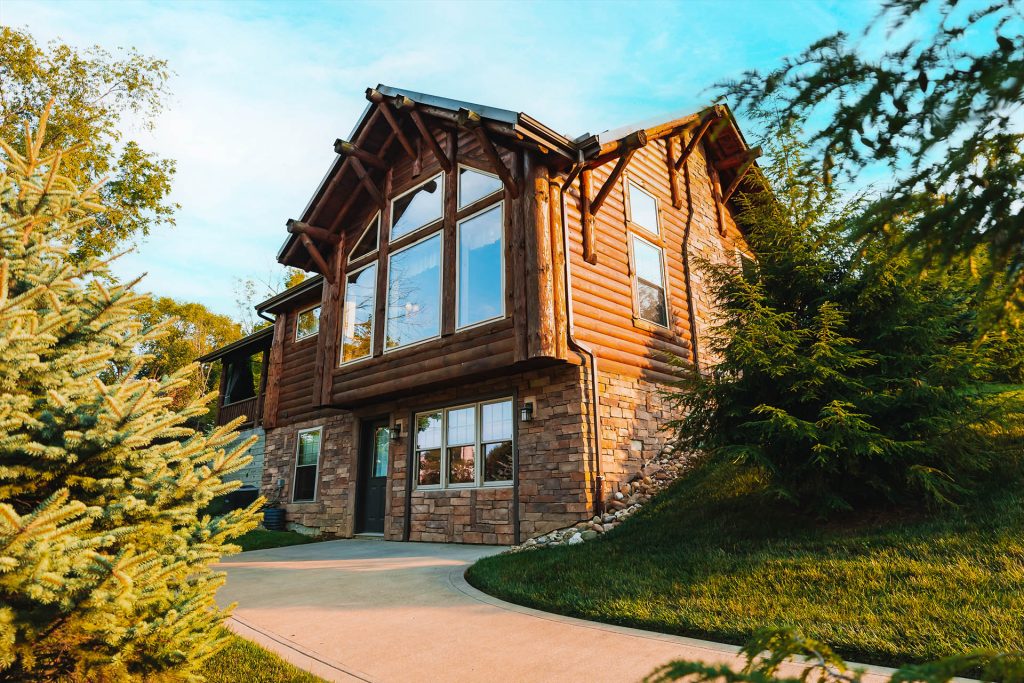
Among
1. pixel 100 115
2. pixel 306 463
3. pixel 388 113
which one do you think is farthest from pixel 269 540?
pixel 100 115

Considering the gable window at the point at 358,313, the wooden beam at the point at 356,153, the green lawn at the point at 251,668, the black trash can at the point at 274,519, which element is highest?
the wooden beam at the point at 356,153

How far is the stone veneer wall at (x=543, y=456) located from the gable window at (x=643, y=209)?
3.32 m

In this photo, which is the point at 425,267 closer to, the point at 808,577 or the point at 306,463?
the point at 306,463

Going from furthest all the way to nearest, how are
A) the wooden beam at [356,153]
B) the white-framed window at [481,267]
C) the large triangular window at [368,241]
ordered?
the large triangular window at [368,241], the wooden beam at [356,153], the white-framed window at [481,267]

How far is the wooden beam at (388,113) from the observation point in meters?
11.5

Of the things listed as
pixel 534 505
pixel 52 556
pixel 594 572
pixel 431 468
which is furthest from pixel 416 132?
pixel 52 556

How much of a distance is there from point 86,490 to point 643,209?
34.2ft

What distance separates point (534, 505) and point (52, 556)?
272 inches

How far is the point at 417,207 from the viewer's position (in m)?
11.8

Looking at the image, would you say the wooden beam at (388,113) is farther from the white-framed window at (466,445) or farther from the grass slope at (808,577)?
the grass slope at (808,577)

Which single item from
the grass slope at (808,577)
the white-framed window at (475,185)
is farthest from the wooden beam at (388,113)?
the grass slope at (808,577)

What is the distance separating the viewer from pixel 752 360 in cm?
642

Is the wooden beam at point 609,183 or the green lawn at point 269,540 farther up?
the wooden beam at point 609,183

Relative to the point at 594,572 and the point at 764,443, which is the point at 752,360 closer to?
the point at 764,443
